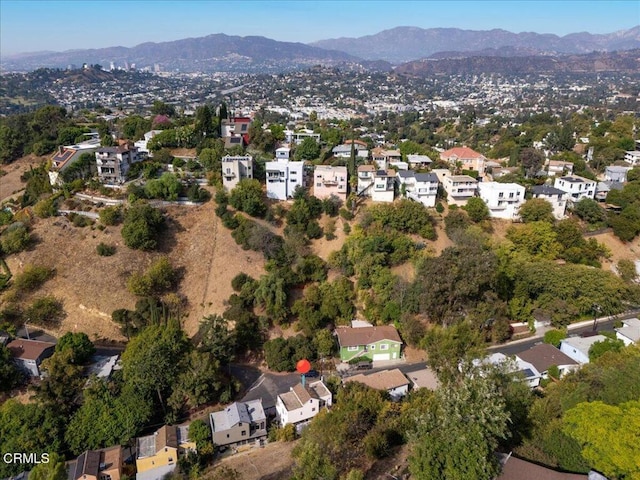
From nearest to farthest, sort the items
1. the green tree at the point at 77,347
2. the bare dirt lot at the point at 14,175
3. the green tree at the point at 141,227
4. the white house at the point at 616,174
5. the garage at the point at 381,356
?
the green tree at the point at 77,347 → the garage at the point at 381,356 → the green tree at the point at 141,227 → the bare dirt lot at the point at 14,175 → the white house at the point at 616,174

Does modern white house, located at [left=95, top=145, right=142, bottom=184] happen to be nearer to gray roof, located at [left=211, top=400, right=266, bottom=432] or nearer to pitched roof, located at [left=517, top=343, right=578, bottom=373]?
gray roof, located at [left=211, top=400, right=266, bottom=432]

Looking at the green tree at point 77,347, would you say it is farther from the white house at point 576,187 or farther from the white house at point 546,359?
the white house at point 576,187

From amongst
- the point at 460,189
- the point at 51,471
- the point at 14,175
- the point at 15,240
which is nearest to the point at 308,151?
the point at 460,189

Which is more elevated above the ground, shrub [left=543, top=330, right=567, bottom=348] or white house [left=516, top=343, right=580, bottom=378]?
white house [left=516, top=343, right=580, bottom=378]

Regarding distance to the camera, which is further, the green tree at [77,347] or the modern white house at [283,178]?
the modern white house at [283,178]

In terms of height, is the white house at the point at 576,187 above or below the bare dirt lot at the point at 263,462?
above

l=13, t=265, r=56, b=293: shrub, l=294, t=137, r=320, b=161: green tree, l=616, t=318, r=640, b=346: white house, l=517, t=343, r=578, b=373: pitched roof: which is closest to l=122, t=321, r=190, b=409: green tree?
l=13, t=265, r=56, b=293: shrub

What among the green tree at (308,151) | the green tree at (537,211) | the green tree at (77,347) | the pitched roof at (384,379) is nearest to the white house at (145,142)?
the green tree at (308,151)

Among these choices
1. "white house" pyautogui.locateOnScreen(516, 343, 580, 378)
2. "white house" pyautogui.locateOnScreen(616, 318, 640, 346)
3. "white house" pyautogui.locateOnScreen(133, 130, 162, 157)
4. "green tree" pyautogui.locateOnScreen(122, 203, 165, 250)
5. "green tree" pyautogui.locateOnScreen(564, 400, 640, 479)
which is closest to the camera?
"green tree" pyautogui.locateOnScreen(564, 400, 640, 479)
